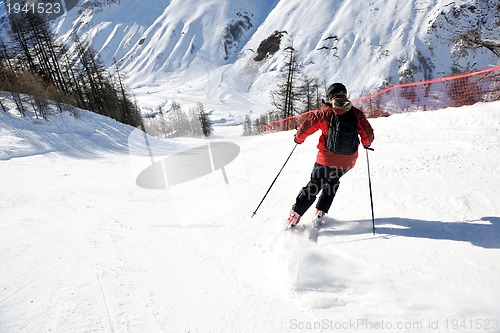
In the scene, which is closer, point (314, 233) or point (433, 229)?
point (433, 229)

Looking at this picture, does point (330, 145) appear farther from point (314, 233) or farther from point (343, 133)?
point (314, 233)

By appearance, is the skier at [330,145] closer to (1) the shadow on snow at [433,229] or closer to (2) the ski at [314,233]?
(2) the ski at [314,233]

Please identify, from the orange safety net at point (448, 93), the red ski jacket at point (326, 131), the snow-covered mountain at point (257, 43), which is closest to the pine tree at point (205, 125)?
the snow-covered mountain at point (257, 43)

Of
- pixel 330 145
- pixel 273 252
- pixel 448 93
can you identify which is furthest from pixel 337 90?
pixel 448 93

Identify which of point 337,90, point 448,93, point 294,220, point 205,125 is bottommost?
point 294,220

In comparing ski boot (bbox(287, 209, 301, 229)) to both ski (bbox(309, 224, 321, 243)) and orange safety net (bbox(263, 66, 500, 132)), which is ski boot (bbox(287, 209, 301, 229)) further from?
orange safety net (bbox(263, 66, 500, 132))

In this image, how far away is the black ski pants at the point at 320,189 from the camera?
11.4ft

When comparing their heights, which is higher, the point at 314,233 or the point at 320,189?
the point at 320,189

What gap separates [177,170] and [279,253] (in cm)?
537

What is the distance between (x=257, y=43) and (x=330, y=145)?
127 metres

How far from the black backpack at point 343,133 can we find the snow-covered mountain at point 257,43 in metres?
52.6

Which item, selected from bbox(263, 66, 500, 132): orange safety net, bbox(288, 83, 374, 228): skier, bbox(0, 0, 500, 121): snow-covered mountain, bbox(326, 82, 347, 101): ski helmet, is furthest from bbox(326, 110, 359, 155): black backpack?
bbox(0, 0, 500, 121): snow-covered mountain

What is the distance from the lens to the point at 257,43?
4670 inches

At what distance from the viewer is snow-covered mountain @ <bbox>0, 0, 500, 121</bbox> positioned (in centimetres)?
8156
